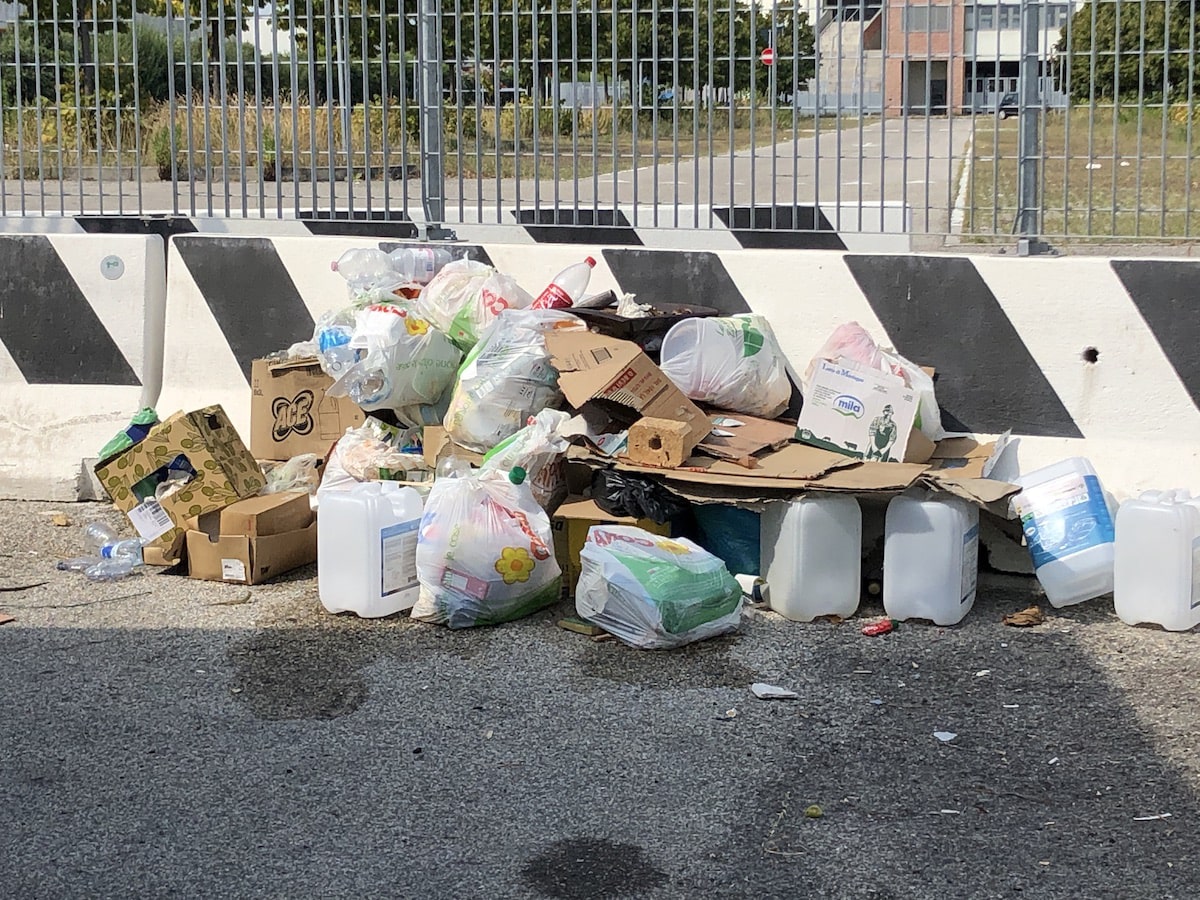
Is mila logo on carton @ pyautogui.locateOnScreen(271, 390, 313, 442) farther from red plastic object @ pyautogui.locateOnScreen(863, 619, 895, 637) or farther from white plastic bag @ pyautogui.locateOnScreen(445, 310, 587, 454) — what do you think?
red plastic object @ pyautogui.locateOnScreen(863, 619, 895, 637)

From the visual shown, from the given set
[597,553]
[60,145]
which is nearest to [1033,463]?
[597,553]

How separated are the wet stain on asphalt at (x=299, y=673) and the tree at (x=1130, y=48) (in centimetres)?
330

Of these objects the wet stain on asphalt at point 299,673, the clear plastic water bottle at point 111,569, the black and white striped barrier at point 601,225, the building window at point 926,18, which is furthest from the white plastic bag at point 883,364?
the clear plastic water bottle at point 111,569

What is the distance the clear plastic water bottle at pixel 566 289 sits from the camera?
5770 millimetres

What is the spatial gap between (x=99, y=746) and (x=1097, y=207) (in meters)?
3.90

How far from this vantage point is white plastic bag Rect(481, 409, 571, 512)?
5145mm

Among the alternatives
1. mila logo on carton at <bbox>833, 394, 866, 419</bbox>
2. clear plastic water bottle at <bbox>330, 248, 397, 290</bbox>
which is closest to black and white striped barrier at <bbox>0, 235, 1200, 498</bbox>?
clear plastic water bottle at <bbox>330, 248, 397, 290</bbox>

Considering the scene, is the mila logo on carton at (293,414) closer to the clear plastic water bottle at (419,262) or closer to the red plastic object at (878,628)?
the clear plastic water bottle at (419,262)

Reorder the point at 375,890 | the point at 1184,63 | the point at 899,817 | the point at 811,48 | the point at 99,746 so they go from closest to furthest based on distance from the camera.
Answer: the point at 375,890 → the point at 899,817 → the point at 99,746 → the point at 1184,63 → the point at 811,48

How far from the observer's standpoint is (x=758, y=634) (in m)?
4.75

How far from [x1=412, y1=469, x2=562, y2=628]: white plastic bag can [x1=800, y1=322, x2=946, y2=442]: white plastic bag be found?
3.91 feet

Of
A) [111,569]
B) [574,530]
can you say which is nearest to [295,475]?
[111,569]

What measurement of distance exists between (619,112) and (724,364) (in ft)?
4.45

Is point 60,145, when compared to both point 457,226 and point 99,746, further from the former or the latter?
point 99,746
